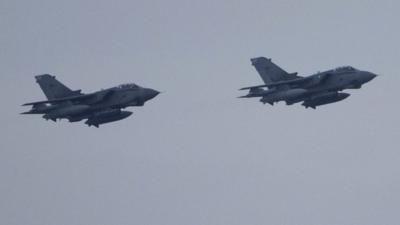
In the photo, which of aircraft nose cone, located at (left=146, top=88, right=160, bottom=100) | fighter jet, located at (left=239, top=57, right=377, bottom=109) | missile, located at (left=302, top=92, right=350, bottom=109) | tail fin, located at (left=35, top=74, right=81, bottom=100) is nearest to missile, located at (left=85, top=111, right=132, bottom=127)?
aircraft nose cone, located at (left=146, top=88, right=160, bottom=100)

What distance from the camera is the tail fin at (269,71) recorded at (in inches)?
3570

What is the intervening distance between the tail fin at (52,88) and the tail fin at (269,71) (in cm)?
1656

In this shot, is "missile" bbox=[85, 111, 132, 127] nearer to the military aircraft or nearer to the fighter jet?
the military aircraft

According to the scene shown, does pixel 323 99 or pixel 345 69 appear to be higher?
pixel 345 69

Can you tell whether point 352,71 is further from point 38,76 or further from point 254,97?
point 38,76

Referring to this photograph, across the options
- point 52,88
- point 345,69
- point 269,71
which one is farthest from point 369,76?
point 52,88

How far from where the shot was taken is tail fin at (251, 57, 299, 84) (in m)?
90.7

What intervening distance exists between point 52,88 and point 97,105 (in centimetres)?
584

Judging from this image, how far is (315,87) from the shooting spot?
85.5 metres

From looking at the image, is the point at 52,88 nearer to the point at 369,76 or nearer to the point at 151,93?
the point at 151,93

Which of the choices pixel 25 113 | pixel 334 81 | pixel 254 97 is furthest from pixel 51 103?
pixel 334 81

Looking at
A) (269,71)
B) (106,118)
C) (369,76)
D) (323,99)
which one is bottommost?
(323,99)

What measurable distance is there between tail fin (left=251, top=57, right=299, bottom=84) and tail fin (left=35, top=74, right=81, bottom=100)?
1656 cm

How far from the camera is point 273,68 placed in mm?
92000
